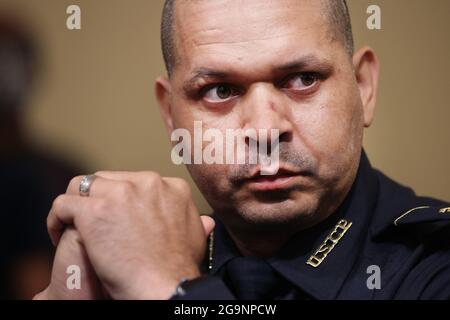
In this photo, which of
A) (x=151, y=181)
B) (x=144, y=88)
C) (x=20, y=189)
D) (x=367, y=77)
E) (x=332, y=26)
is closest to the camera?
(x=151, y=181)

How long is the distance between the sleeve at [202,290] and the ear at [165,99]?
0.46 m

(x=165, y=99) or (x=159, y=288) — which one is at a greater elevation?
(x=165, y=99)

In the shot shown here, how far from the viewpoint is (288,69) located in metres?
1.02

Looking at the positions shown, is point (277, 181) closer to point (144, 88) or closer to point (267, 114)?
point (267, 114)

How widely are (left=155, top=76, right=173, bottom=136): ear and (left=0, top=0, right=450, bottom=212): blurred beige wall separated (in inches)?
12.2

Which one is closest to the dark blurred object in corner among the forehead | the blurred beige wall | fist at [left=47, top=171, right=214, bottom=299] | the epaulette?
the blurred beige wall

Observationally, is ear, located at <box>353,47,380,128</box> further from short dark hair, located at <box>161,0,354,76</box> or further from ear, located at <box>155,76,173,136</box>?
ear, located at <box>155,76,173,136</box>

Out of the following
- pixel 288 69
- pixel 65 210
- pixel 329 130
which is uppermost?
pixel 288 69

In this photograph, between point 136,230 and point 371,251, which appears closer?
point 136,230

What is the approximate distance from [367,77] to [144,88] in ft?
2.15

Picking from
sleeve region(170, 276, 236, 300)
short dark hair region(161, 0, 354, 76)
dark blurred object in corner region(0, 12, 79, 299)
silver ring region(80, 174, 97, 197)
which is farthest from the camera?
dark blurred object in corner region(0, 12, 79, 299)

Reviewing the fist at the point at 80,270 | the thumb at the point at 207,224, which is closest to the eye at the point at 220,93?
the thumb at the point at 207,224

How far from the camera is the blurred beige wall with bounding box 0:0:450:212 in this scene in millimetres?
1481

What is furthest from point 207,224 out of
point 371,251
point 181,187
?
point 371,251
